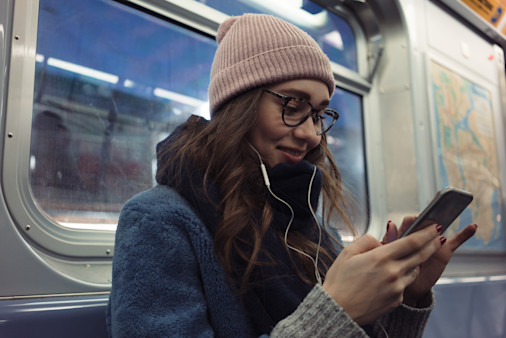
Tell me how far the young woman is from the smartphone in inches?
0.9

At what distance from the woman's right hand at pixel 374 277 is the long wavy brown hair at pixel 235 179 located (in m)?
0.20

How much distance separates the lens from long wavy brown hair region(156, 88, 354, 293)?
981 millimetres

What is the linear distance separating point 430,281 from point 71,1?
154 cm

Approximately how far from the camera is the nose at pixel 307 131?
3.83ft

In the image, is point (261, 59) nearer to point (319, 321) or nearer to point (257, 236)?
point (257, 236)

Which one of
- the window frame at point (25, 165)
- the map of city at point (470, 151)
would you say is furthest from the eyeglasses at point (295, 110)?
the map of city at point (470, 151)

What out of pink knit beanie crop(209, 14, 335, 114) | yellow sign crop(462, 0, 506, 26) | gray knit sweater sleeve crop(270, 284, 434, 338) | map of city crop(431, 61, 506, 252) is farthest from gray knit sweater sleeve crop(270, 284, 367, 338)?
yellow sign crop(462, 0, 506, 26)

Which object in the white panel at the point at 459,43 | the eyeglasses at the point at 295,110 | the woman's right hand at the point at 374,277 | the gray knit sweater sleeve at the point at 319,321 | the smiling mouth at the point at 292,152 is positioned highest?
the white panel at the point at 459,43

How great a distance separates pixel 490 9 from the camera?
11.9ft

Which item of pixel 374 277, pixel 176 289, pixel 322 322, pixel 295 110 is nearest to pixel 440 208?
pixel 374 277

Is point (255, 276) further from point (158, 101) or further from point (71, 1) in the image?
point (71, 1)

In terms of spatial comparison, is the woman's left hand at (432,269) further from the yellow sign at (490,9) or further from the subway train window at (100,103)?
the yellow sign at (490,9)

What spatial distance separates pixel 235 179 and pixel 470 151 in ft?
9.01

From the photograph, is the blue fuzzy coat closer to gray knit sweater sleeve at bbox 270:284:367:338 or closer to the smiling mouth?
gray knit sweater sleeve at bbox 270:284:367:338
